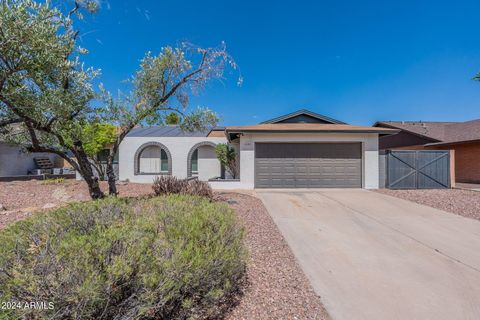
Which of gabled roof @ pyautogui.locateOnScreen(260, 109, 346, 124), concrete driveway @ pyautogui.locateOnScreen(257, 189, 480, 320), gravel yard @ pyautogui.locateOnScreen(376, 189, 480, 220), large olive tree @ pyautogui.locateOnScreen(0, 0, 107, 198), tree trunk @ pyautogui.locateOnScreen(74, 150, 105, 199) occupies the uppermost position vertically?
gabled roof @ pyautogui.locateOnScreen(260, 109, 346, 124)

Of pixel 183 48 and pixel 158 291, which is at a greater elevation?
pixel 183 48

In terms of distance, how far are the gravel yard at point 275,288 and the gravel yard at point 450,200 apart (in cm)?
653

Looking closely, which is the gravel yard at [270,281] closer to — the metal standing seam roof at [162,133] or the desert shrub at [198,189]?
the desert shrub at [198,189]

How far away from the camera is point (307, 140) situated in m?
11.4

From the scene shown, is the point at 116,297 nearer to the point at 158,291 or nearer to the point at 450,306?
the point at 158,291

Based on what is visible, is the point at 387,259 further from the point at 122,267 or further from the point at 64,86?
the point at 64,86

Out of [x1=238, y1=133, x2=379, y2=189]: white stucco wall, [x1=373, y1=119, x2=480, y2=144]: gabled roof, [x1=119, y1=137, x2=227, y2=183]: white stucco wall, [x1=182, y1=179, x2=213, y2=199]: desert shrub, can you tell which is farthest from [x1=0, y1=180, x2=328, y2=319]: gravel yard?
[x1=373, y1=119, x2=480, y2=144]: gabled roof

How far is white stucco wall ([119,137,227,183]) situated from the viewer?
1462 centimetres

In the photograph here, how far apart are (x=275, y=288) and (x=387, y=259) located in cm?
234

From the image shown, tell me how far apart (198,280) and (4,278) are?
140cm

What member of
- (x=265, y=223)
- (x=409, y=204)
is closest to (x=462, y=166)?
(x=409, y=204)

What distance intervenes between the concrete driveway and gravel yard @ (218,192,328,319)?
0.64 ft

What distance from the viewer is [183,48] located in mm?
6586

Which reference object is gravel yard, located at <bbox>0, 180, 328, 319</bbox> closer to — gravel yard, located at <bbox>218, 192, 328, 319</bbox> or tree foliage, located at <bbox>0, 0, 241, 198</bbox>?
gravel yard, located at <bbox>218, 192, 328, 319</bbox>
